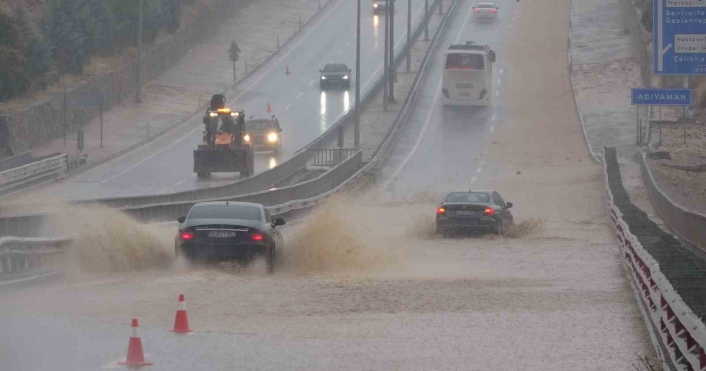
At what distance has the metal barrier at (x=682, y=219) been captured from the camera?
22156 millimetres

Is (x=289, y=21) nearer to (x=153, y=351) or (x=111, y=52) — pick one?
(x=111, y=52)

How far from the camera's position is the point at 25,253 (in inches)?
707

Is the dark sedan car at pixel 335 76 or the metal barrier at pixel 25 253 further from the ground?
the dark sedan car at pixel 335 76

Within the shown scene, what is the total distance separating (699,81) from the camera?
6712cm

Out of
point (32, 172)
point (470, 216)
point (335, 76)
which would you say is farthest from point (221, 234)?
point (335, 76)

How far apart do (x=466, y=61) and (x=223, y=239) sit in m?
48.4

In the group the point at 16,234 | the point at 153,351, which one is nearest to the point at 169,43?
the point at 16,234

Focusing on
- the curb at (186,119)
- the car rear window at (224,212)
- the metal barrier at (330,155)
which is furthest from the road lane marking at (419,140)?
the car rear window at (224,212)

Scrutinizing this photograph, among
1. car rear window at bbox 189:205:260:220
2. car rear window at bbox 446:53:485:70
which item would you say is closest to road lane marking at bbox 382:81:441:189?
car rear window at bbox 446:53:485:70

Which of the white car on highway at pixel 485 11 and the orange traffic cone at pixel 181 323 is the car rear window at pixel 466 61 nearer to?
the white car on highway at pixel 485 11

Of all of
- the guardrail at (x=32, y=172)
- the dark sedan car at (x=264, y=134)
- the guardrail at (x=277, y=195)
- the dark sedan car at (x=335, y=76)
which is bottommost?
the guardrail at (x=277, y=195)

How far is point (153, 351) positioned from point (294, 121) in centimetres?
5517

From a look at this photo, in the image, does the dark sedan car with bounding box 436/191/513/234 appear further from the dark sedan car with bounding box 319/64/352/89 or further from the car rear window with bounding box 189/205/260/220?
the dark sedan car with bounding box 319/64/352/89

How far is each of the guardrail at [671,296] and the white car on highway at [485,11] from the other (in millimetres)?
75452
